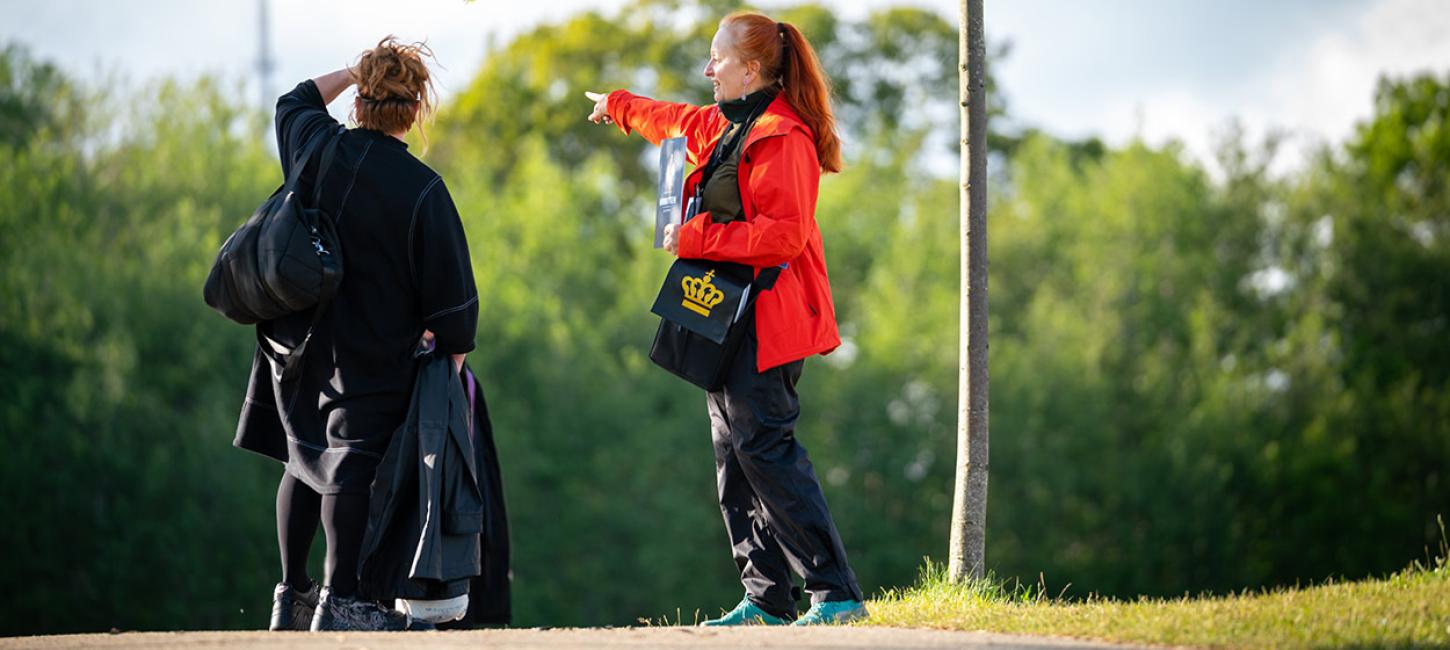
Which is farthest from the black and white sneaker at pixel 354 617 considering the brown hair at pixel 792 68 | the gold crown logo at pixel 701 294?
the brown hair at pixel 792 68

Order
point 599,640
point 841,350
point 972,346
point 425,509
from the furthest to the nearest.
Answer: point 841,350
point 972,346
point 425,509
point 599,640

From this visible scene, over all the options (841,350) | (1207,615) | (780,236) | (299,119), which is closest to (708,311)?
(780,236)

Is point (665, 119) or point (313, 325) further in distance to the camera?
point (665, 119)

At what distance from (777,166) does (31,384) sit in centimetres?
2151

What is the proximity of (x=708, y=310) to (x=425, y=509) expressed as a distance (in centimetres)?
106

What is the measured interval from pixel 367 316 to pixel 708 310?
105 cm

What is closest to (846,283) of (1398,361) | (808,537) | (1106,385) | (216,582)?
(1106,385)

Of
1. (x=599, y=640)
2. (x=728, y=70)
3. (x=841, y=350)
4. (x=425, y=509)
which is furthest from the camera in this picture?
(x=841, y=350)

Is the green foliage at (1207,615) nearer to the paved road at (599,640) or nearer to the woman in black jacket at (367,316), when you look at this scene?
the paved road at (599,640)

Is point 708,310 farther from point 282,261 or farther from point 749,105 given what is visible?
point 282,261

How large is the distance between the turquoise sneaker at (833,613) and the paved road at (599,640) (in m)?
0.28

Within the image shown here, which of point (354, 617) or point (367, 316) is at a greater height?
point (367, 316)

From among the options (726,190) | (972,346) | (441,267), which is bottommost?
(972,346)

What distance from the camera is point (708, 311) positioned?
5.11 metres
